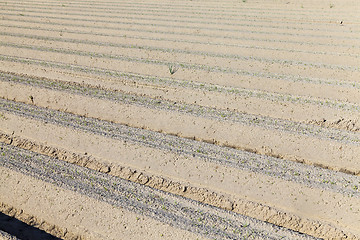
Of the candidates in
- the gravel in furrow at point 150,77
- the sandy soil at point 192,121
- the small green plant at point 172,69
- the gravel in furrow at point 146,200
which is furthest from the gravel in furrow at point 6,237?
the small green plant at point 172,69

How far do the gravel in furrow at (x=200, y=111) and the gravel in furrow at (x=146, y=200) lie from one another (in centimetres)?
193

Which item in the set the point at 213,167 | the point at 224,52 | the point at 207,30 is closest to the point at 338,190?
the point at 213,167

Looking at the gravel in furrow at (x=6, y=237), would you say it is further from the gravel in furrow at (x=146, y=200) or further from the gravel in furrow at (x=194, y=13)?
the gravel in furrow at (x=194, y=13)

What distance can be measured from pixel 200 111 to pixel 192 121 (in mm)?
365

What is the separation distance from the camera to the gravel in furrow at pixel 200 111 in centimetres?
452

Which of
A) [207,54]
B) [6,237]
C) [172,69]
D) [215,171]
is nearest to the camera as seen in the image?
[6,237]

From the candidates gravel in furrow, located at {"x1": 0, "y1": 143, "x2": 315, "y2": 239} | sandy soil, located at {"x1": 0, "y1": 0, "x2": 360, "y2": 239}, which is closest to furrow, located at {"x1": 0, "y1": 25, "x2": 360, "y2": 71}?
sandy soil, located at {"x1": 0, "y1": 0, "x2": 360, "y2": 239}

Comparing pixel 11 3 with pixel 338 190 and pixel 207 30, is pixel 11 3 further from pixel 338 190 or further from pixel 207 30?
pixel 338 190

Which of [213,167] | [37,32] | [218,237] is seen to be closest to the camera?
[218,237]

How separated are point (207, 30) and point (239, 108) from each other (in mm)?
5298

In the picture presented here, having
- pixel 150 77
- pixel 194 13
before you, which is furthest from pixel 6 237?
pixel 194 13

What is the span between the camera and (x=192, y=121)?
16.2ft

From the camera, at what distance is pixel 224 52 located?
7832 millimetres

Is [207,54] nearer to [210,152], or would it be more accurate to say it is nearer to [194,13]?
[210,152]
